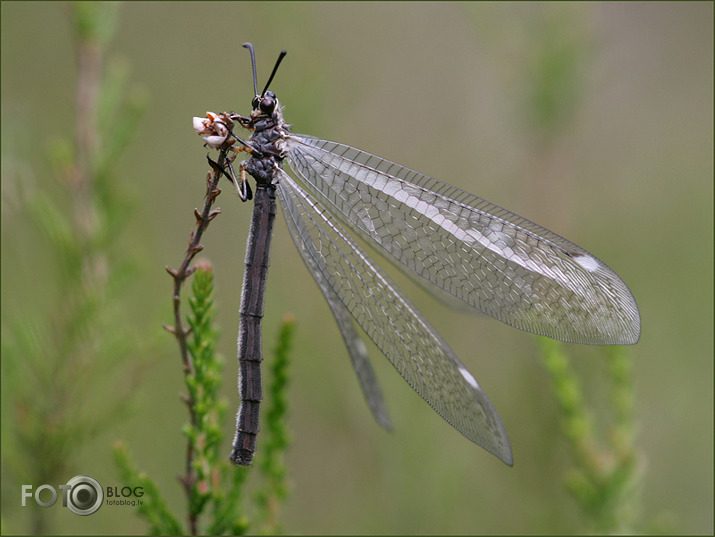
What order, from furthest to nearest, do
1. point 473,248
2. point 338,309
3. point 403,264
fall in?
point 338,309 < point 403,264 < point 473,248

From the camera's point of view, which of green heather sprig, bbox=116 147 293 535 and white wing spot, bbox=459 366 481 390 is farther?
white wing spot, bbox=459 366 481 390

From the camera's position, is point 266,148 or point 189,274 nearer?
point 189,274

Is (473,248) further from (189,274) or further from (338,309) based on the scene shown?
(189,274)

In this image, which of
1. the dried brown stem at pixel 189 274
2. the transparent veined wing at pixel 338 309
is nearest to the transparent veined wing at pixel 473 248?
the transparent veined wing at pixel 338 309

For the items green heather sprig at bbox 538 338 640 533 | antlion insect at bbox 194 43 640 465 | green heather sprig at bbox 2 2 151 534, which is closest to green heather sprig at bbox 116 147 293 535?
antlion insect at bbox 194 43 640 465

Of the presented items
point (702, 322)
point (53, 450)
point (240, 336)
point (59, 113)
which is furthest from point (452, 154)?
point (53, 450)

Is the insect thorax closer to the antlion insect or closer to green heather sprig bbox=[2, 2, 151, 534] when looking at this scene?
the antlion insect

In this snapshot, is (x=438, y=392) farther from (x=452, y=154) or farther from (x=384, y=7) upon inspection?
(x=384, y=7)

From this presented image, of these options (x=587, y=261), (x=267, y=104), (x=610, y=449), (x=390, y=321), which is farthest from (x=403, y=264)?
(x=610, y=449)
